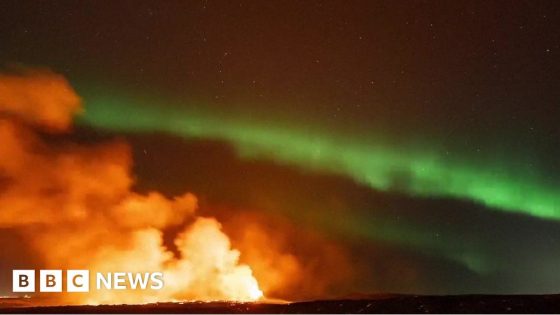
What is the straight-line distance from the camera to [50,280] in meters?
22.8

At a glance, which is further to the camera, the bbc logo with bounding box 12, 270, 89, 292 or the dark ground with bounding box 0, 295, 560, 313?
the bbc logo with bounding box 12, 270, 89, 292

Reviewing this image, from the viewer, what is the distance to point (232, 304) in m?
21.7

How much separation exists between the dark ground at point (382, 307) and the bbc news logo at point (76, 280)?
147 cm

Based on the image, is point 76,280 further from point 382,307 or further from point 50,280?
point 382,307

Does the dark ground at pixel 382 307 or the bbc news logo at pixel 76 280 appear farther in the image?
the bbc news logo at pixel 76 280

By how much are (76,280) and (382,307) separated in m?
10.4

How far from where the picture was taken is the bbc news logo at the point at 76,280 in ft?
71.8

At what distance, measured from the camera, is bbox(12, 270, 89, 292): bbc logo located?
859 inches

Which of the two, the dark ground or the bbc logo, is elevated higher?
the bbc logo

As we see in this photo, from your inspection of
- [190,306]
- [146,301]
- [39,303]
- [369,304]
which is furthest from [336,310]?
[39,303]

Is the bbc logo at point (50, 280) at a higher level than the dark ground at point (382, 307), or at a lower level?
higher

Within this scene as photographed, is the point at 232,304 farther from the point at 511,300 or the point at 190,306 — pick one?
the point at 511,300

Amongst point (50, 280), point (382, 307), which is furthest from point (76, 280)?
point (382, 307)

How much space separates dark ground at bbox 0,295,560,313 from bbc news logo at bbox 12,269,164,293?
1.47m
